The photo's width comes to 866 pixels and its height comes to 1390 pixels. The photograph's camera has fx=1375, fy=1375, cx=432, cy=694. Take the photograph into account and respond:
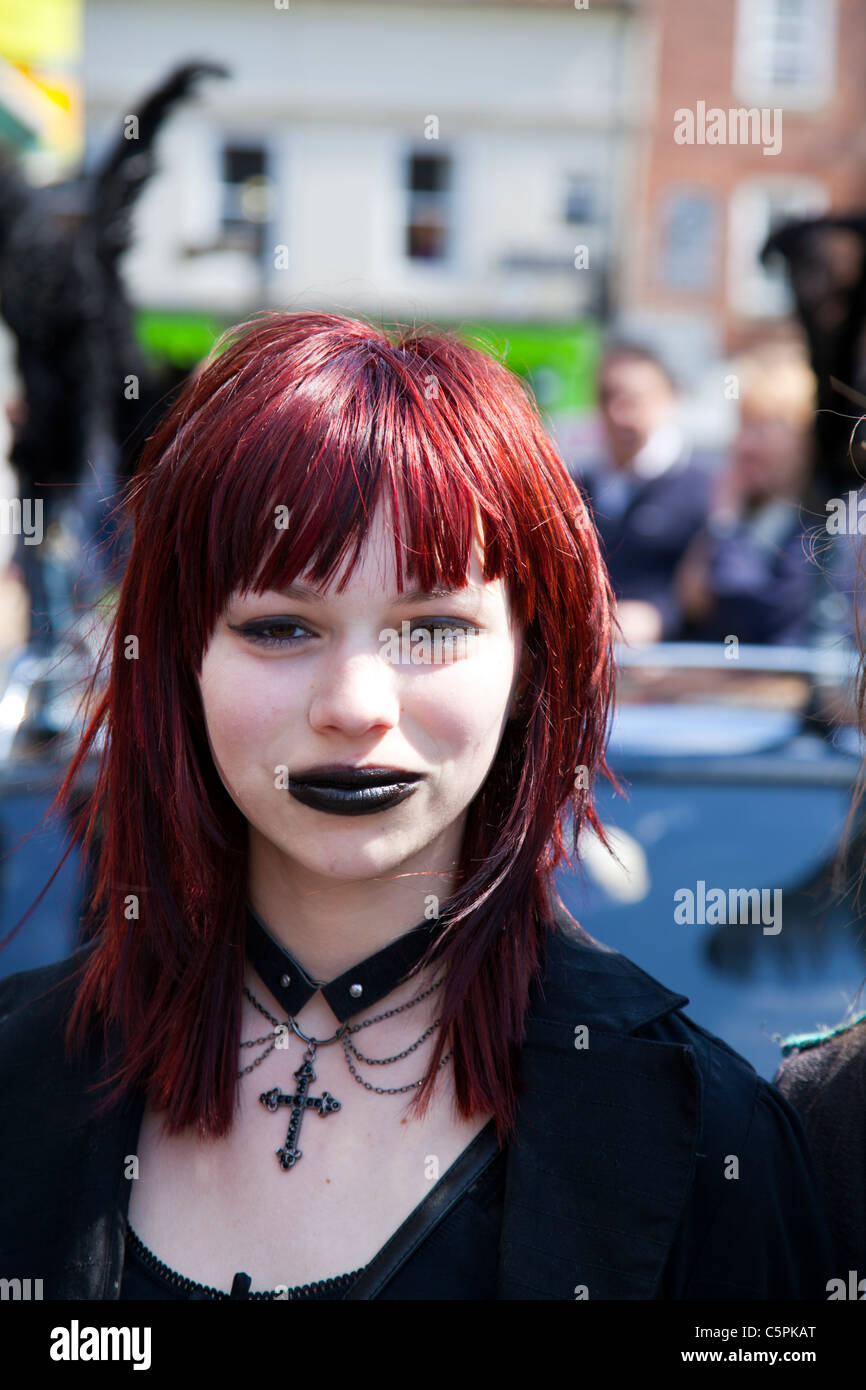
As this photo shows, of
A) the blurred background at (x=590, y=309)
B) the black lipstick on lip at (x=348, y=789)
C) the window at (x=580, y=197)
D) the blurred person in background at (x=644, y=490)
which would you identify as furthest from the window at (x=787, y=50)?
the black lipstick on lip at (x=348, y=789)

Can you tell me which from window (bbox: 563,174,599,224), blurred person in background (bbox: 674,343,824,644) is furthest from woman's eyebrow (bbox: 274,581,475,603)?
window (bbox: 563,174,599,224)

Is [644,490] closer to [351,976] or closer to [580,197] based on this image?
[351,976]

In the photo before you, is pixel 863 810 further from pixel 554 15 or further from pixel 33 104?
pixel 554 15

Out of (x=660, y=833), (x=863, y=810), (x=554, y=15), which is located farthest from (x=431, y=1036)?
(x=554, y=15)

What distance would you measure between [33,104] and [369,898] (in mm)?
8452

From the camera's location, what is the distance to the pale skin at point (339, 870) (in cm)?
133

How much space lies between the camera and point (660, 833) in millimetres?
2566

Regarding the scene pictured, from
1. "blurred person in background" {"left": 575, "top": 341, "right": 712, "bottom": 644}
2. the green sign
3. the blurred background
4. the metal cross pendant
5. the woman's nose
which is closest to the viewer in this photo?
the woman's nose

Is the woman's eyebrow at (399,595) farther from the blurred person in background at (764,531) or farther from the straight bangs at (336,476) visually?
the blurred person in background at (764,531)

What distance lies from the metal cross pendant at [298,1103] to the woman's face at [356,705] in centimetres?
23

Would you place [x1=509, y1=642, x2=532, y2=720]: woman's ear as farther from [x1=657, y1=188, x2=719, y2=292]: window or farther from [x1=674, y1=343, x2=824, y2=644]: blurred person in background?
[x1=657, y1=188, x2=719, y2=292]: window

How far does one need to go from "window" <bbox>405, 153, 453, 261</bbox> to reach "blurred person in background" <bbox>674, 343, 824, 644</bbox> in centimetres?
1381

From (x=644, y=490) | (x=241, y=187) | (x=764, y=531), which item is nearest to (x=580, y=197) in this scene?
(x=241, y=187)

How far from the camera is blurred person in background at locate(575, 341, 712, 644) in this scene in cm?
413
